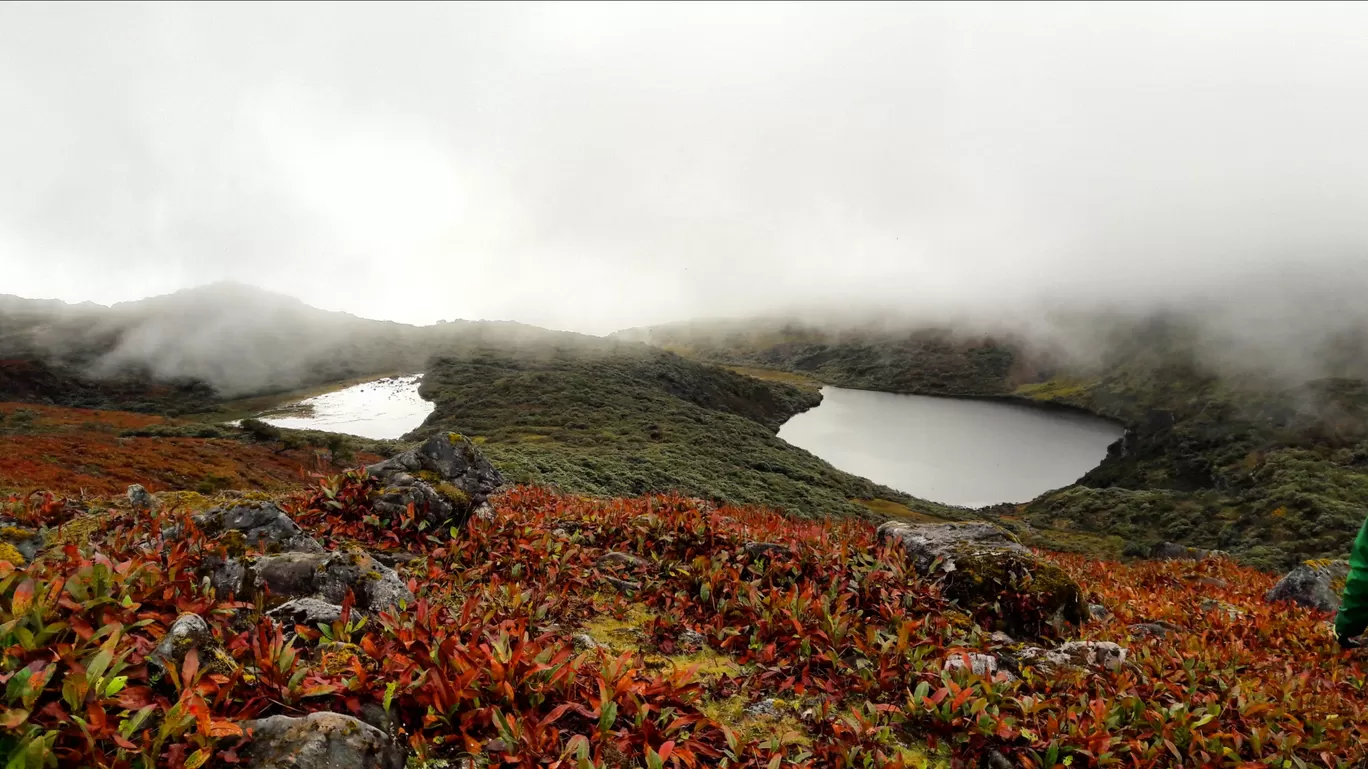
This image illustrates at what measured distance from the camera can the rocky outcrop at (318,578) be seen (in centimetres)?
645

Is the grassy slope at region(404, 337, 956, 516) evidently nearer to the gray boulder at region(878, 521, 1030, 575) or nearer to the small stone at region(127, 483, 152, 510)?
the small stone at region(127, 483, 152, 510)

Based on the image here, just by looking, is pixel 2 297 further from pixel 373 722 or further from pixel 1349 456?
pixel 1349 456

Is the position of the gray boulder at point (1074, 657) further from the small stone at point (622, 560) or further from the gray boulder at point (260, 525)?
the gray boulder at point (260, 525)

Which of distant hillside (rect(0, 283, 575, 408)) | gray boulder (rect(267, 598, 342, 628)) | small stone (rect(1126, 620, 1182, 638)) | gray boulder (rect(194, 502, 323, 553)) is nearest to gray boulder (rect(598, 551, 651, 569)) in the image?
gray boulder (rect(194, 502, 323, 553))

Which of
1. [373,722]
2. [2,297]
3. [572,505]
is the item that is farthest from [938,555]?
[2,297]

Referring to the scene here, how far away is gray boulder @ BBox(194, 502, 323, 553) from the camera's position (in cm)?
825

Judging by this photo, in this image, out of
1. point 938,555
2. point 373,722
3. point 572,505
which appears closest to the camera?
point 373,722

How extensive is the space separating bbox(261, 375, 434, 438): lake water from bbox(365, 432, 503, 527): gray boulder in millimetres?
70740

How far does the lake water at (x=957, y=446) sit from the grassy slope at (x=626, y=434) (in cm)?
2402

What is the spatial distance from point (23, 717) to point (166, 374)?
151121 millimetres

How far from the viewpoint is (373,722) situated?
4602 mm

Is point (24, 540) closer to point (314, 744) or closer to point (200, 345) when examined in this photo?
point (314, 744)

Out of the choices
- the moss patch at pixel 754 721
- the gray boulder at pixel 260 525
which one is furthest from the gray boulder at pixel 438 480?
the moss patch at pixel 754 721

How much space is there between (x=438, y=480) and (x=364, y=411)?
92.3m
